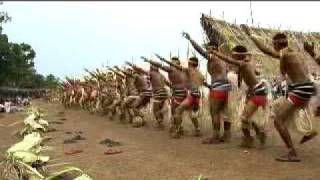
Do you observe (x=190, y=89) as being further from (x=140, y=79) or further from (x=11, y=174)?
(x=11, y=174)

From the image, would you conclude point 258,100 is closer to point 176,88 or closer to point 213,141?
point 213,141

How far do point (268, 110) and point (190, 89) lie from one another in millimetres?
2266

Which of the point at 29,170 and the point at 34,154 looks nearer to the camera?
the point at 29,170

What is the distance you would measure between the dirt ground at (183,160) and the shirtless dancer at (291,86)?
0.52 metres

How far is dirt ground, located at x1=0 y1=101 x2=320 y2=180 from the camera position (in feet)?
25.4

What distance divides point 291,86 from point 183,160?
2042 millimetres

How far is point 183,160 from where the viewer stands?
9.05m

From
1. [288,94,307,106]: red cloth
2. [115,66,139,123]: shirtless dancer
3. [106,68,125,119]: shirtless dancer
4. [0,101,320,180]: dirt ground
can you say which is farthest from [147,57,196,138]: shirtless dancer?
[106,68,125,119]: shirtless dancer

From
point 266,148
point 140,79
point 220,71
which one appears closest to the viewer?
point 266,148

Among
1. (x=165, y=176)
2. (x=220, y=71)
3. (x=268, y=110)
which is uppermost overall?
(x=220, y=71)

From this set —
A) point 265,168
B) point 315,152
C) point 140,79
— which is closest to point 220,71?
point 315,152

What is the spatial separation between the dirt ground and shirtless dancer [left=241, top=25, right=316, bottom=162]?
52cm

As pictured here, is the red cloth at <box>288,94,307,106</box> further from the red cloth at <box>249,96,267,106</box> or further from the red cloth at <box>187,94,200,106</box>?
the red cloth at <box>187,94,200,106</box>

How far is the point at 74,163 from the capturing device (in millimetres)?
9188
